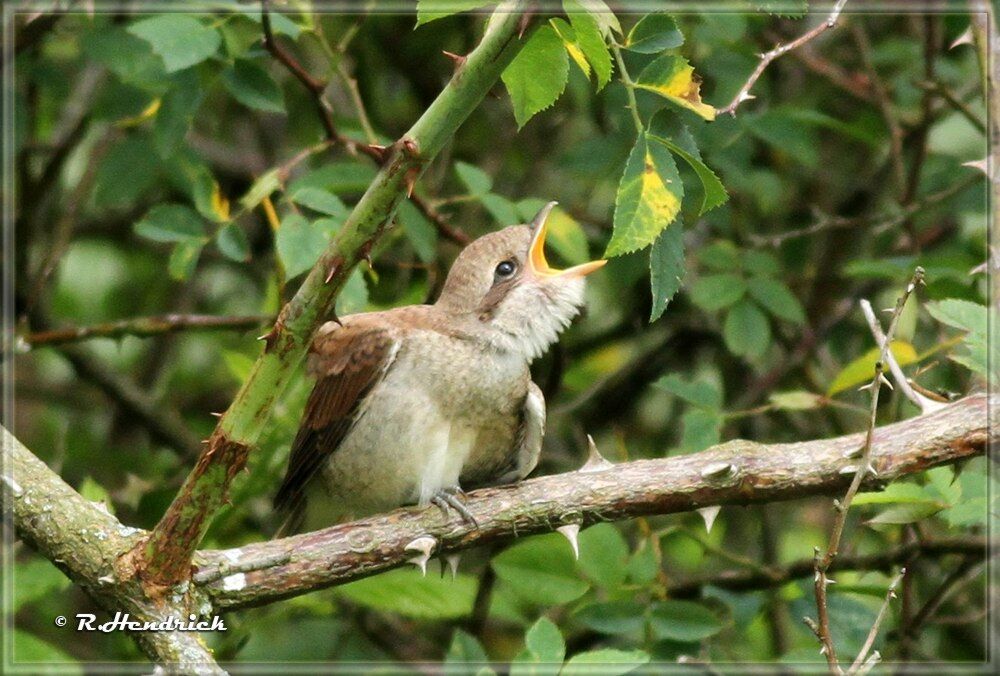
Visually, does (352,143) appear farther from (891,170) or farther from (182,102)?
(891,170)

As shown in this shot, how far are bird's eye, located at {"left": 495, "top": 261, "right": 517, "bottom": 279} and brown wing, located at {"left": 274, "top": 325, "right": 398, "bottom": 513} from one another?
396 millimetres

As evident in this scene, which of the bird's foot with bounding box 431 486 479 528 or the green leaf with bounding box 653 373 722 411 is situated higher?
the green leaf with bounding box 653 373 722 411

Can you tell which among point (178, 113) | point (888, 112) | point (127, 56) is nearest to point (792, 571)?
point (888, 112)

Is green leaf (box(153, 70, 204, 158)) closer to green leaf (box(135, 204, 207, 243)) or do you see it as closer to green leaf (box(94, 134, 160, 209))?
green leaf (box(135, 204, 207, 243))

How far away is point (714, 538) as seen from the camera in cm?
516

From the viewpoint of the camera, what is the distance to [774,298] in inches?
165

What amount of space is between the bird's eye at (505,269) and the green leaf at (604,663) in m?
1.31

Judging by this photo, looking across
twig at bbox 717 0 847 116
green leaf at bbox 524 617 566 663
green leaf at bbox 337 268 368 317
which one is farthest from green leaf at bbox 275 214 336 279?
twig at bbox 717 0 847 116

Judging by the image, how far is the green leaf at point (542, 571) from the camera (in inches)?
141

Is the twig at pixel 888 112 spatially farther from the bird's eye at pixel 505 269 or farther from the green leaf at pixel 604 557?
the green leaf at pixel 604 557

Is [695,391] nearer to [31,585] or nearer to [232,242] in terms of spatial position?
[232,242]

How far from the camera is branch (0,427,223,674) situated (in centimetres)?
252

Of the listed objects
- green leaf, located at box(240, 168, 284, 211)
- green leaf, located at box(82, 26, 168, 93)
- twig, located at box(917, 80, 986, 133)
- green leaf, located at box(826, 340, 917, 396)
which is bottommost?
green leaf, located at box(826, 340, 917, 396)

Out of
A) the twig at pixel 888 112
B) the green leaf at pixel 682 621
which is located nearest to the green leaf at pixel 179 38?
the green leaf at pixel 682 621
